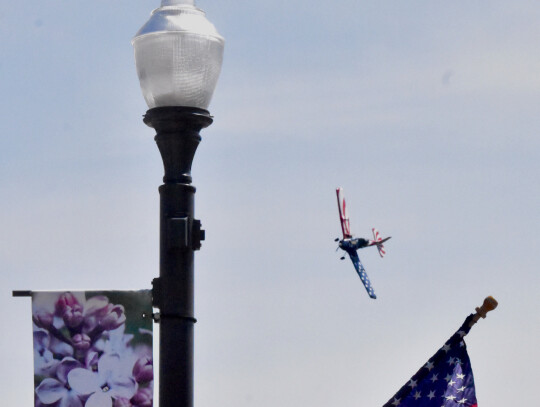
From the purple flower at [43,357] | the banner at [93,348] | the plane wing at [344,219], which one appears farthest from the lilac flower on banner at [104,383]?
the plane wing at [344,219]

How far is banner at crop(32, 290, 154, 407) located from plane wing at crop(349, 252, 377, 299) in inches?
1874

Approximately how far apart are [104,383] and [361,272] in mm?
48308

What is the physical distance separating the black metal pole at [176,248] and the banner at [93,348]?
0.14 metres

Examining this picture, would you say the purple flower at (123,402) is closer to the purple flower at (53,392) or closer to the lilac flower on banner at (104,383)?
the lilac flower on banner at (104,383)

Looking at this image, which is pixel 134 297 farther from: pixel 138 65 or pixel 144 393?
pixel 138 65

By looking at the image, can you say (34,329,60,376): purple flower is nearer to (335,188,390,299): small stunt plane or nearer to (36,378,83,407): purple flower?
(36,378,83,407): purple flower

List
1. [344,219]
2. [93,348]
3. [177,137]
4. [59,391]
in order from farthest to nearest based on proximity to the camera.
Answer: [344,219] → [177,137] → [93,348] → [59,391]

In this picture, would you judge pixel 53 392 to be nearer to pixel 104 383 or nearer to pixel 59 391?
pixel 59 391

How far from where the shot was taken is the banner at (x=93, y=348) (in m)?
6.27

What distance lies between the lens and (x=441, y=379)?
981 cm

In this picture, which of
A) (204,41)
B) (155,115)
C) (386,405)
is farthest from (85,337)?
(386,405)

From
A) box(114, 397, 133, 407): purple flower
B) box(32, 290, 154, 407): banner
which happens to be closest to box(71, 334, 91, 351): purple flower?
box(32, 290, 154, 407): banner

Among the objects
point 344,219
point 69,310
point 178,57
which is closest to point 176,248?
point 69,310

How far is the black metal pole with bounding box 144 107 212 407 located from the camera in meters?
6.23
